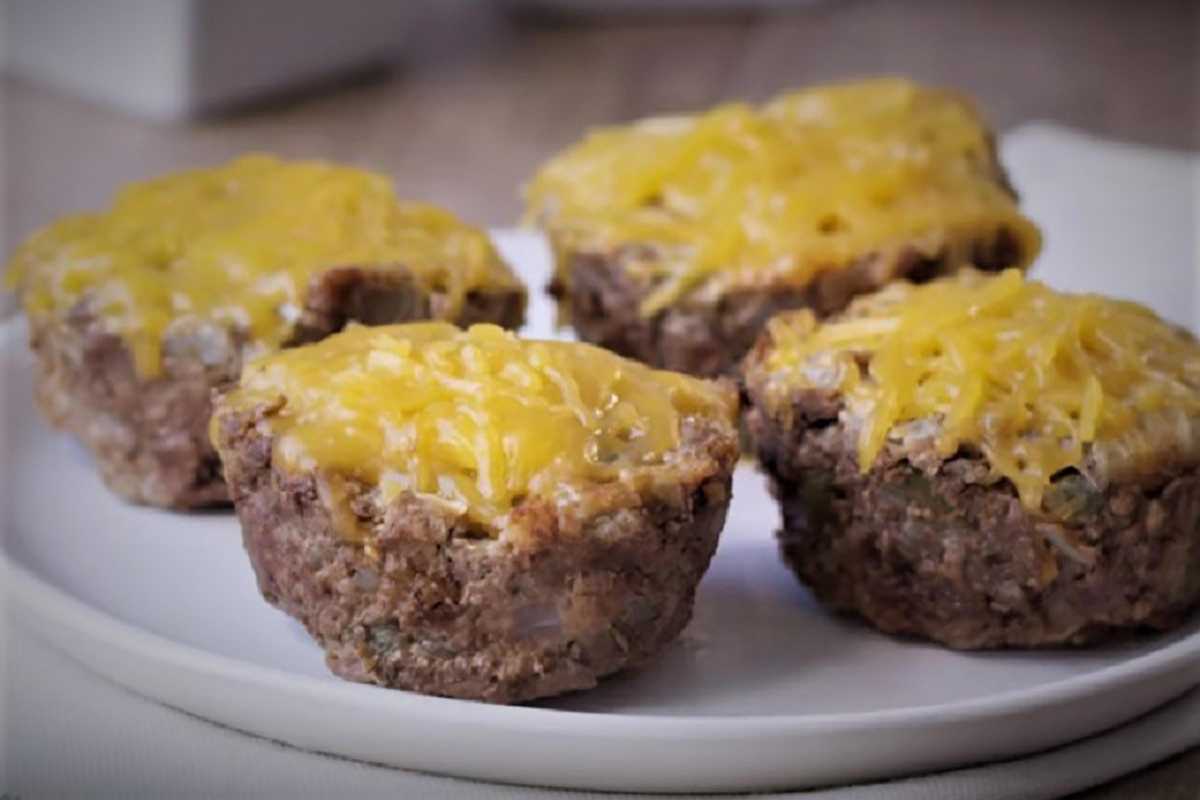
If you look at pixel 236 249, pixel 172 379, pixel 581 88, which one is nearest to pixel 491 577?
pixel 172 379

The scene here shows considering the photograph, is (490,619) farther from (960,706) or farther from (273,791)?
(960,706)

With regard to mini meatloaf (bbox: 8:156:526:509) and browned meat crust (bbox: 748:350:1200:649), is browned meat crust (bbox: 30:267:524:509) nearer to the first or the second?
mini meatloaf (bbox: 8:156:526:509)

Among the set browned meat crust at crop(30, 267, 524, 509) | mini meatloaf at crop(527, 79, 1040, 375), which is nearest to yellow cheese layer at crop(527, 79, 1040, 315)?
mini meatloaf at crop(527, 79, 1040, 375)

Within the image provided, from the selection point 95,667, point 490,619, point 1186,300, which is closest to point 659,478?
point 490,619

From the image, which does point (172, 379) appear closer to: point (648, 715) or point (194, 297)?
point (194, 297)

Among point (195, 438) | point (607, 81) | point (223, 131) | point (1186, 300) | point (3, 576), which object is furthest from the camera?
point (607, 81)

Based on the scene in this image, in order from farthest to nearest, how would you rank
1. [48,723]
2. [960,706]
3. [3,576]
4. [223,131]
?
[223,131] → [3,576] → [48,723] → [960,706]

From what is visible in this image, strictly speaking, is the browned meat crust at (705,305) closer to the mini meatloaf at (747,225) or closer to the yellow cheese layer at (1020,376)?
the mini meatloaf at (747,225)
